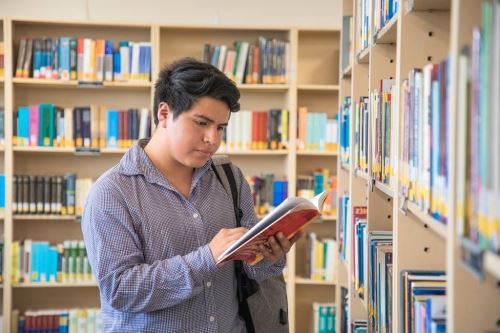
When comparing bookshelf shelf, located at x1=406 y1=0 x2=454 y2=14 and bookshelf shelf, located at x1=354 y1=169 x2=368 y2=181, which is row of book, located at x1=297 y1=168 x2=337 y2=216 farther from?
bookshelf shelf, located at x1=406 y1=0 x2=454 y2=14

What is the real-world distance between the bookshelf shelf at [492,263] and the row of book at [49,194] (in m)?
3.87

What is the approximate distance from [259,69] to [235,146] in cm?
56

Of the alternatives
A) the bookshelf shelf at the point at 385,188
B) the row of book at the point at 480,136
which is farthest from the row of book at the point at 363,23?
the row of book at the point at 480,136

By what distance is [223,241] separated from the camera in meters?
1.74

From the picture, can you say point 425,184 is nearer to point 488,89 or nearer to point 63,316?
point 488,89

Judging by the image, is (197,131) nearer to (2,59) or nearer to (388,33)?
(388,33)

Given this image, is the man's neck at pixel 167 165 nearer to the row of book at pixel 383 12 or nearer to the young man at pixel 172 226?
the young man at pixel 172 226

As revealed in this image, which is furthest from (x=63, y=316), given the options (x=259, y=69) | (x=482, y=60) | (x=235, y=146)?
(x=482, y=60)

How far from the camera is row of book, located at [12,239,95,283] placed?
4.46 metres

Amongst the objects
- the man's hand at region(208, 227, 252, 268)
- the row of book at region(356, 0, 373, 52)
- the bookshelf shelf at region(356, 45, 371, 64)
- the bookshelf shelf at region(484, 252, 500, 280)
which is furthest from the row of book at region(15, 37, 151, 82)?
Answer: the bookshelf shelf at region(484, 252, 500, 280)

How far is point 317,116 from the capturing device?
4.64 meters

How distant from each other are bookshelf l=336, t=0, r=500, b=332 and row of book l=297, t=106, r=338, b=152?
1303 millimetres

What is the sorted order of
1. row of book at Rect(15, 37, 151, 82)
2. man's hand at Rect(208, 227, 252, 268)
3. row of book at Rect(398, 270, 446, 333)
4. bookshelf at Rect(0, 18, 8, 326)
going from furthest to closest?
row of book at Rect(15, 37, 151, 82), bookshelf at Rect(0, 18, 8, 326), man's hand at Rect(208, 227, 252, 268), row of book at Rect(398, 270, 446, 333)

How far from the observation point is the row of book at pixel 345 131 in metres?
3.23
